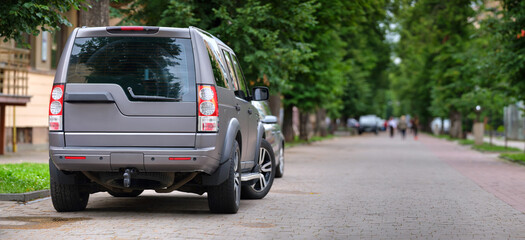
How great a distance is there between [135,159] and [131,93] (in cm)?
70

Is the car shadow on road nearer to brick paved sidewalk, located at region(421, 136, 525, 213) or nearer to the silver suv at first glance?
the silver suv

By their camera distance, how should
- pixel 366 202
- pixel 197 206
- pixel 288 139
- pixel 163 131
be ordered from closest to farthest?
pixel 163 131 < pixel 197 206 < pixel 366 202 < pixel 288 139

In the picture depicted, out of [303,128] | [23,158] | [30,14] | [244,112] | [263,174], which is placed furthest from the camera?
[303,128]

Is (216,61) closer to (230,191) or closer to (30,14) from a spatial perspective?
(230,191)

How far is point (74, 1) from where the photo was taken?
35.8ft

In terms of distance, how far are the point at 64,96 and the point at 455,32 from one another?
125 ft

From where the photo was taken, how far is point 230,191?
347 inches

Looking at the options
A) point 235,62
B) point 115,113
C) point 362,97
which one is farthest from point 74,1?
point 362,97

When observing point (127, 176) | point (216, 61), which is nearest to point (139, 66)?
point (216, 61)

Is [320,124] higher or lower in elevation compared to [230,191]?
higher

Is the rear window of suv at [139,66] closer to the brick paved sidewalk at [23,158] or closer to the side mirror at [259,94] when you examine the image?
the side mirror at [259,94]

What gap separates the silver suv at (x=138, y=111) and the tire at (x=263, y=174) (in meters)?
2.39

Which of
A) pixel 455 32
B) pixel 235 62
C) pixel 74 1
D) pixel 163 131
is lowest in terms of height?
pixel 163 131

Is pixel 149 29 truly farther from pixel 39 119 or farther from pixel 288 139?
pixel 288 139
